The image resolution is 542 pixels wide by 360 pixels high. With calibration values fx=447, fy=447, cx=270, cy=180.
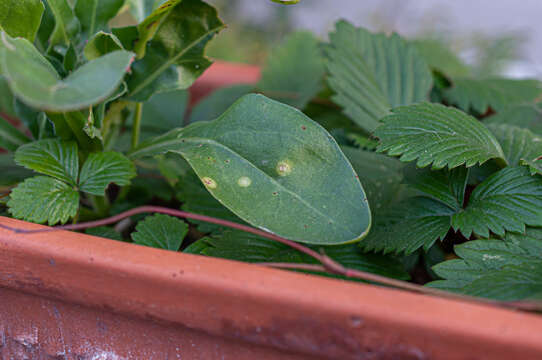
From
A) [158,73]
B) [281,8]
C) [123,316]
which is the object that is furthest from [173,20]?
[281,8]

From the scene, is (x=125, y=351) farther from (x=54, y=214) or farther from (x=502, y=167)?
(x=502, y=167)

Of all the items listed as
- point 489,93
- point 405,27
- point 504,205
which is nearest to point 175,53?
point 504,205

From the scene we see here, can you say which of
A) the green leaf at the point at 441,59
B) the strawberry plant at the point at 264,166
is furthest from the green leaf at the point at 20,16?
the green leaf at the point at 441,59

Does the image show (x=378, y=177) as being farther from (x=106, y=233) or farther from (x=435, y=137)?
(x=106, y=233)

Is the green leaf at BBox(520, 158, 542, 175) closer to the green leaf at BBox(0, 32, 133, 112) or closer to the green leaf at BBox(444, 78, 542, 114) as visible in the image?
the green leaf at BBox(444, 78, 542, 114)

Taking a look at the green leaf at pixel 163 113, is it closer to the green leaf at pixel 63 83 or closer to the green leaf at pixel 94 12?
the green leaf at pixel 94 12
